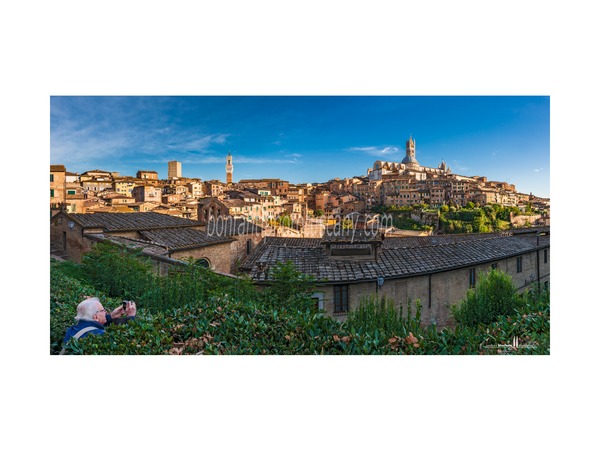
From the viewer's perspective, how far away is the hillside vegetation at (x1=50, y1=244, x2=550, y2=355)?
3074 millimetres

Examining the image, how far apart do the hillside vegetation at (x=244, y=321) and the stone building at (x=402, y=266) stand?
20cm

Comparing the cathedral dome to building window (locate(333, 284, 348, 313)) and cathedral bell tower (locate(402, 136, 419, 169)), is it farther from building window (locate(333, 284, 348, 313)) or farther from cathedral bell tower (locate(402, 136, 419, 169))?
building window (locate(333, 284, 348, 313))

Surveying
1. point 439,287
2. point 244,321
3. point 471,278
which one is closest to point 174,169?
point 244,321

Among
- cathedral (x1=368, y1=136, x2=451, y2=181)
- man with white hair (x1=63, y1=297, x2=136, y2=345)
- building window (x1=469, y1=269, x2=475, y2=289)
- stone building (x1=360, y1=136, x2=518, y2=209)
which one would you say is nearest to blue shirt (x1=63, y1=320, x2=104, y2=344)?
man with white hair (x1=63, y1=297, x2=136, y2=345)

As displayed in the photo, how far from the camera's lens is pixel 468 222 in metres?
4.86

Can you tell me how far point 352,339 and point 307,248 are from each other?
1596mm

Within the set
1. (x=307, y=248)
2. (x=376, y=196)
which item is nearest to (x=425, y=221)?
(x=376, y=196)

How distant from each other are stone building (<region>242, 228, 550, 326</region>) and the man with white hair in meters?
1.39

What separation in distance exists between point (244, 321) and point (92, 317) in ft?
4.87

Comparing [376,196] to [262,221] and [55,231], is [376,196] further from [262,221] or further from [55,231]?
[55,231]

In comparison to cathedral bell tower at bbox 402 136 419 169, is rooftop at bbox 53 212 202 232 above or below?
below

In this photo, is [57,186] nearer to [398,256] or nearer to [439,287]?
[398,256]

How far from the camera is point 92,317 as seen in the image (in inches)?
129

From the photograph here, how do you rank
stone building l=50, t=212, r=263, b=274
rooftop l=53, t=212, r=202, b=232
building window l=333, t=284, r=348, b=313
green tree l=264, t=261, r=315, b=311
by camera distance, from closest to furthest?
1. green tree l=264, t=261, r=315, b=311
2. building window l=333, t=284, r=348, b=313
3. stone building l=50, t=212, r=263, b=274
4. rooftop l=53, t=212, r=202, b=232
